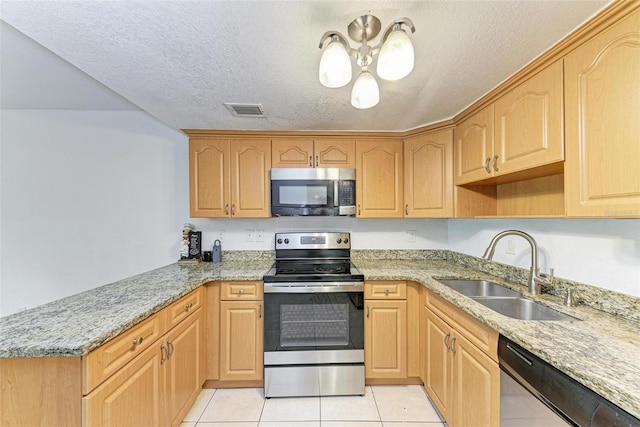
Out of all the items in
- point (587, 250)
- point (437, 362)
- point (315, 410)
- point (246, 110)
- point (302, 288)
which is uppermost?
point (246, 110)

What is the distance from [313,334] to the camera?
186 cm

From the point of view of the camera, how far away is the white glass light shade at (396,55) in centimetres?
82

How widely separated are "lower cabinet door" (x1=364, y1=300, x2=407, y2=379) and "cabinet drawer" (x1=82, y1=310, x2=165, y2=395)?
140 cm

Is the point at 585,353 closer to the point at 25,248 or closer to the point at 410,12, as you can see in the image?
the point at 410,12

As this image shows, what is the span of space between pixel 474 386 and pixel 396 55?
155cm

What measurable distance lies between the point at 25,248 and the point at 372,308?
3.24 meters

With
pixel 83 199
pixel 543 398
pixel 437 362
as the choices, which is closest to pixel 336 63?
pixel 543 398

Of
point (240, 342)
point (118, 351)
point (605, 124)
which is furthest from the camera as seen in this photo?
point (240, 342)

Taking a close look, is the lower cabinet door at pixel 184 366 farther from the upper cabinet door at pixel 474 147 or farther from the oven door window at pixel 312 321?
the upper cabinet door at pixel 474 147

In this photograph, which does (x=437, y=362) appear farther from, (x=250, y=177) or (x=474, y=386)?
(x=250, y=177)

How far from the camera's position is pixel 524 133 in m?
1.33

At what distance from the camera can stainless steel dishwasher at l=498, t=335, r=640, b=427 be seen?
0.71 metres

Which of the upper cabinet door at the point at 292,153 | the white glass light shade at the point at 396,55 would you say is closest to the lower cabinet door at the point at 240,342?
the upper cabinet door at the point at 292,153

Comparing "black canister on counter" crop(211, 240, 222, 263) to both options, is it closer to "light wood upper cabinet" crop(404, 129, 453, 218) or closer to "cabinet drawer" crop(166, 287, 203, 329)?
"cabinet drawer" crop(166, 287, 203, 329)
